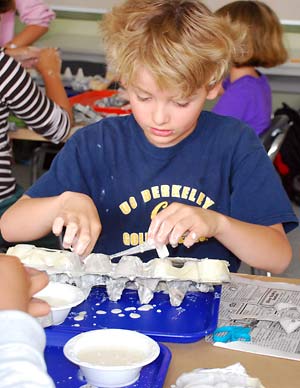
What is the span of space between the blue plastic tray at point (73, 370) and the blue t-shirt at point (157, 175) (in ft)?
1.58

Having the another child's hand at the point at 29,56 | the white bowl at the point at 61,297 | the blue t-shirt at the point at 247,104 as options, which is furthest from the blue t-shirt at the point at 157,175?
the another child's hand at the point at 29,56

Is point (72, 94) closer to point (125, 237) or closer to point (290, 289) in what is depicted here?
point (125, 237)

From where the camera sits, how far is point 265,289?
128 centimetres

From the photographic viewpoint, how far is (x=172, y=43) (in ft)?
4.23

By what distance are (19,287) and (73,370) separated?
293 millimetres

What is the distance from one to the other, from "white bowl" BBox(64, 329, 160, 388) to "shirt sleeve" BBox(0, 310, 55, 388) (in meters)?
0.23

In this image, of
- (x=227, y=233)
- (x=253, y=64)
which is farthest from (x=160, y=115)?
(x=253, y=64)

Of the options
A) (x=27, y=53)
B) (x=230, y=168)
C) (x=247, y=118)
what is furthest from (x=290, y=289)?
(x=27, y=53)

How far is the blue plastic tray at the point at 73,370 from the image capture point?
93 centimetres

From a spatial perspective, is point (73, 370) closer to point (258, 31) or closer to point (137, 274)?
point (137, 274)

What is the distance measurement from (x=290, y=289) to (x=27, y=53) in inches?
70.3

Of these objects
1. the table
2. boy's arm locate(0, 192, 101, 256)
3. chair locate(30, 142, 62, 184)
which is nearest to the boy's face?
boy's arm locate(0, 192, 101, 256)

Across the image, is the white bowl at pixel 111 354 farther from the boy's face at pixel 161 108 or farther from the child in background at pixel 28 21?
the child in background at pixel 28 21

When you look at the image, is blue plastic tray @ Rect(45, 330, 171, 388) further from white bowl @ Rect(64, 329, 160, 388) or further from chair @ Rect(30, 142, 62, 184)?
chair @ Rect(30, 142, 62, 184)
